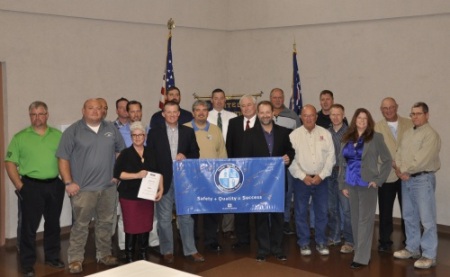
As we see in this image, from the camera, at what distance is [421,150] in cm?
578

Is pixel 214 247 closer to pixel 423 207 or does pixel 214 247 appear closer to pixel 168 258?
pixel 168 258

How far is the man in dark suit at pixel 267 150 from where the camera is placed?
19.8ft

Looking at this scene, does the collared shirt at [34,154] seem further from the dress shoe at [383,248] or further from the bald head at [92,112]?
the dress shoe at [383,248]

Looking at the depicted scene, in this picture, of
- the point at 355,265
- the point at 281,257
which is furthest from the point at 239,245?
the point at 355,265

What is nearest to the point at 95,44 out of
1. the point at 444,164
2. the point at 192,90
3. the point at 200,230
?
the point at 192,90

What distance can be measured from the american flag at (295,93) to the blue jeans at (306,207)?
2.31m

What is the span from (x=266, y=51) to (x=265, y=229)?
13.3ft

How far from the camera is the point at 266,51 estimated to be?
9328mm

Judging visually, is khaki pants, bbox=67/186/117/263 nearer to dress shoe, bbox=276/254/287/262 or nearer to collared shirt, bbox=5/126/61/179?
collared shirt, bbox=5/126/61/179

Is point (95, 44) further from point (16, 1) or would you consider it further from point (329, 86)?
point (329, 86)

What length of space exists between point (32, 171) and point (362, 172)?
130 inches

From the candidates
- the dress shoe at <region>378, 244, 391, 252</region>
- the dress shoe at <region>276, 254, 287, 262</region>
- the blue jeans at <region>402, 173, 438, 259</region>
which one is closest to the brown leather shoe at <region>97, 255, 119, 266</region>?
the dress shoe at <region>276, 254, 287, 262</region>

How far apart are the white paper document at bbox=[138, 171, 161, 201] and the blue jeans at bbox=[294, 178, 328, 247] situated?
1611 mm

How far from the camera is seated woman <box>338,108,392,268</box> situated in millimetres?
5656
